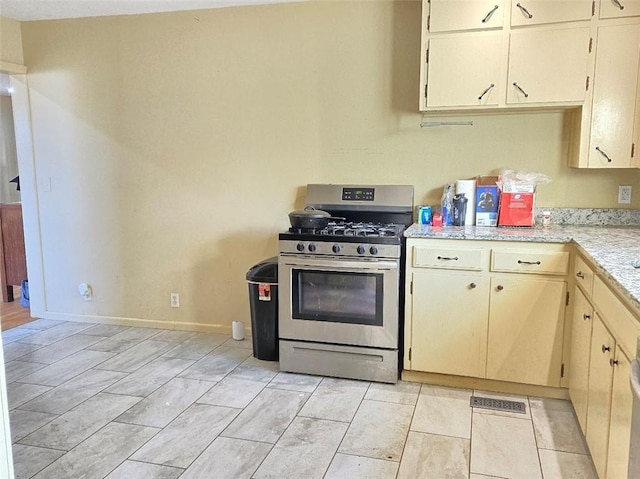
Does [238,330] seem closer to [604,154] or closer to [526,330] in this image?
[526,330]

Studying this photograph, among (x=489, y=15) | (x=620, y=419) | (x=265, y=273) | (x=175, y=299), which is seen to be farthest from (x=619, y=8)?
(x=175, y=299)

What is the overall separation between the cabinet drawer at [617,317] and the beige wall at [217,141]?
1.25 m

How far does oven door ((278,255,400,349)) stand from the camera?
9.78 ft

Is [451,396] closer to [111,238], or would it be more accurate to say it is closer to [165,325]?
[165,325]

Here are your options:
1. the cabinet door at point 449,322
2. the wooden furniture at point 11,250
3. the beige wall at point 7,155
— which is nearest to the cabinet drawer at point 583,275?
the cabinet door at point 449,322

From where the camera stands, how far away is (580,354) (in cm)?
247

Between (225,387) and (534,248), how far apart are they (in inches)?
76.5

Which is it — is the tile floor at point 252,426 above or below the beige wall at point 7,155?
below

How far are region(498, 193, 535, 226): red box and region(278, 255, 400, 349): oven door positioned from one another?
2.60ft

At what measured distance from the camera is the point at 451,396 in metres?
2.91

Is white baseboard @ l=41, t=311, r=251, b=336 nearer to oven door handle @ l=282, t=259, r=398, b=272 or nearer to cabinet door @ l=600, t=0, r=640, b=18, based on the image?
oven door handle @ l=282, t=259, r=398, b=272

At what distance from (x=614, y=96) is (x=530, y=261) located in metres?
1.04

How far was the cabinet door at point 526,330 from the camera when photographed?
278 cm

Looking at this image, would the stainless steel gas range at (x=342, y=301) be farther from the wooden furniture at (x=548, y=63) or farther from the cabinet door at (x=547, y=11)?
the cabinet door at (x=547, y=11)
